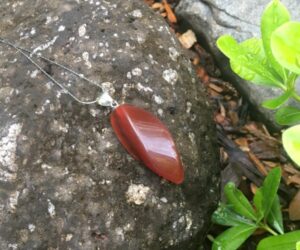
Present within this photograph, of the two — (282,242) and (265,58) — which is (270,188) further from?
(265,58)

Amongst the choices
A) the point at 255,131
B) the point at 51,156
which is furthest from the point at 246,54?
the point at 255,131

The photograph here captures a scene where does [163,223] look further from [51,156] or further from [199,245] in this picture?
[51,156]

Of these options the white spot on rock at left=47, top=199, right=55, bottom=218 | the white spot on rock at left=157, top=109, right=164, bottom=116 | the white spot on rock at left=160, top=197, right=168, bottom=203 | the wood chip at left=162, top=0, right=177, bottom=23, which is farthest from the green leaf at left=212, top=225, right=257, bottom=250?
the wood chip at left=162, top=0, right=177, bottom=23

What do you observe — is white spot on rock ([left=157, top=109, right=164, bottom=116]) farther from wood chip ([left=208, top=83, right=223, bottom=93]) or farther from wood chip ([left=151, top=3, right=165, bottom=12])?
wood chip ([left=151, top=3, right=165, bottom=12])

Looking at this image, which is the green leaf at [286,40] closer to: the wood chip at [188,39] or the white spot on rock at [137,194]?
the white spot on rock at [137,194]

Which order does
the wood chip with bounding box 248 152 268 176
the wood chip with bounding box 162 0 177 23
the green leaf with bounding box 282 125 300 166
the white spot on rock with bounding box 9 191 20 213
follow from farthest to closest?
1. the wood chip with bounding box 162 0 177 23
2. the wood chip with bounding box 248 152 268 176
3. the white spot on rock with bounding box 9 191 20 213
4. the green leaf with bounding box 282 125 300 166

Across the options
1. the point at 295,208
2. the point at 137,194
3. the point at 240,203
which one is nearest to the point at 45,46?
the point at 137,194
